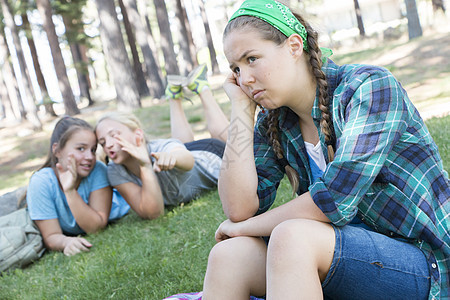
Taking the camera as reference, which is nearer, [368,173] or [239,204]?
[368,173]

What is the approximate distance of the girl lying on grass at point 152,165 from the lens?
13.4ft

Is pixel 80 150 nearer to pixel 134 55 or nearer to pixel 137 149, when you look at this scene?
pixel 137 149

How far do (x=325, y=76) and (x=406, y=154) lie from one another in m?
0.44

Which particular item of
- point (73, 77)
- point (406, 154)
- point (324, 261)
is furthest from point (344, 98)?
point (73, 77)

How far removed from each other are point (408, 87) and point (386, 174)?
7856 millimetres

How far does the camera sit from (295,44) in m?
1.90

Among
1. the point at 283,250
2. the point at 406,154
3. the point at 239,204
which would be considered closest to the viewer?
the point at 283,250

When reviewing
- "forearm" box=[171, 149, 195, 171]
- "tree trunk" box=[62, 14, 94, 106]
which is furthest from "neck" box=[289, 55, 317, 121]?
"tree trunk" box=[62, 14, 94, 106]

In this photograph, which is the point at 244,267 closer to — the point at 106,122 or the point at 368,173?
the point at 368,173

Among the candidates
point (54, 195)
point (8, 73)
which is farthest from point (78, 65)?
point (54, 195)

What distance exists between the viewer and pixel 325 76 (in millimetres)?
1909

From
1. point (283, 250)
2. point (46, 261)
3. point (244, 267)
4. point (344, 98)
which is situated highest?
point (344, 98)

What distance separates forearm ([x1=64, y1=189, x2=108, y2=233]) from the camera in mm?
4050

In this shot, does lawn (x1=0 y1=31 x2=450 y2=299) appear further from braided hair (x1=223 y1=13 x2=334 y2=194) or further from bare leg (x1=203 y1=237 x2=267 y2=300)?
braided hair (x1=223 y1=13 x2=334 y2=194)
